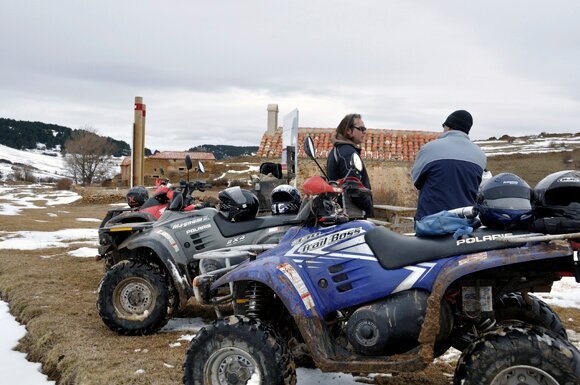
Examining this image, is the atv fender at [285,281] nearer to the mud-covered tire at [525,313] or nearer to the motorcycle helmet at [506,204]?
the motorcycle helmet at [506,204]

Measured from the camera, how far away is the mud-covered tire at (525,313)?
3965 mm

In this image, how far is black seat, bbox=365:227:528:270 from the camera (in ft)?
10.9

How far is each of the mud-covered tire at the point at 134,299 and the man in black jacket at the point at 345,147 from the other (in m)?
2.11

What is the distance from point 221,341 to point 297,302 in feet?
1.78

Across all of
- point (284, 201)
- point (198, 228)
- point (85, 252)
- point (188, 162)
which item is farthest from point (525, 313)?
point (85, 252)

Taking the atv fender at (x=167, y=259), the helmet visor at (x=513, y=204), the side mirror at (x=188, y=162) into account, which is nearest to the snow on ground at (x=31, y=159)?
the side mirror at (x=188, y=162)

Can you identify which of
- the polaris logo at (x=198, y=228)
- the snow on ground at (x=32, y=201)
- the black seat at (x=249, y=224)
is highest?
the black seat at (x=249, y=224)

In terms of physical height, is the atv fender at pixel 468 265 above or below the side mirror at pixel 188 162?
below

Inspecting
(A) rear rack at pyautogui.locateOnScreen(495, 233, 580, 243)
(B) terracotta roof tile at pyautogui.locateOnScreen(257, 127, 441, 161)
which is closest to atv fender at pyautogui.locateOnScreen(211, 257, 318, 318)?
(A) rear rack at pyautogui.locateOnScreen(495, 233, 580, 243)

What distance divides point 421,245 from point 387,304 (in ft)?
1.34

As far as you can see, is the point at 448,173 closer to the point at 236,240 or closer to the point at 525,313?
the point at 525,313

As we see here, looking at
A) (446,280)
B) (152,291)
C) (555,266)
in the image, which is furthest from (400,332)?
(152,291)

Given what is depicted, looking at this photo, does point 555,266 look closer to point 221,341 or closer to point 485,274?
point 485,274

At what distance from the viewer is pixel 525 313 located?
157 inches
